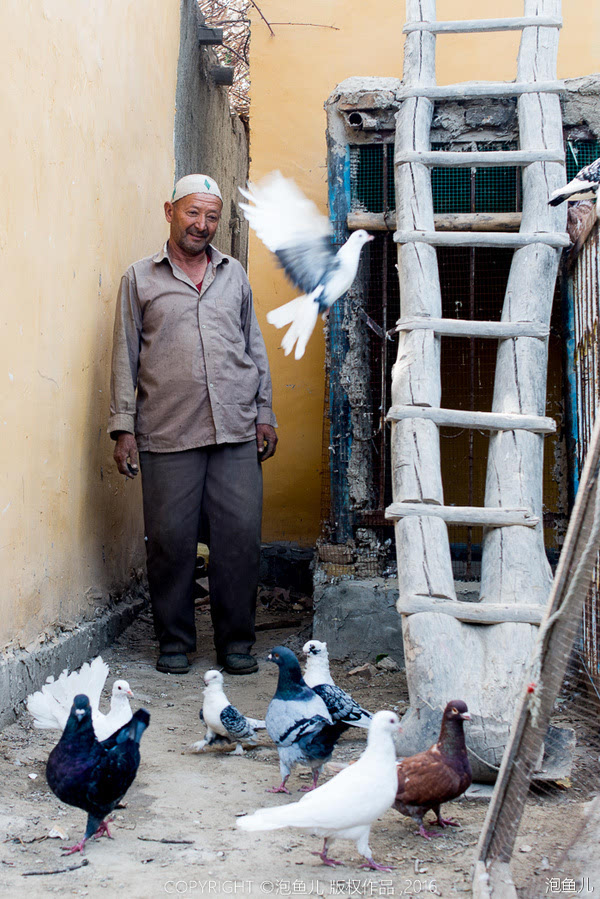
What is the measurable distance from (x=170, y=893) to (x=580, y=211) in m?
3.12

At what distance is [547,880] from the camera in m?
2.02

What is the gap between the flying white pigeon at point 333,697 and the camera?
113 inches

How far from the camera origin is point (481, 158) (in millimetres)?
3982

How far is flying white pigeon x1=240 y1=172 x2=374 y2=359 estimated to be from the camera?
4.04 m

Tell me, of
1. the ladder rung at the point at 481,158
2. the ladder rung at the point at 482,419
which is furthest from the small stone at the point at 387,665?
the ladder rung at the point at 481,158

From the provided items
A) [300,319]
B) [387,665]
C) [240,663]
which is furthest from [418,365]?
[240,663]

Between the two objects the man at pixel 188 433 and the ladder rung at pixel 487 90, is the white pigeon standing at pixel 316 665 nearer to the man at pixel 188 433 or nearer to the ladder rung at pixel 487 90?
the man at pixel 188 433

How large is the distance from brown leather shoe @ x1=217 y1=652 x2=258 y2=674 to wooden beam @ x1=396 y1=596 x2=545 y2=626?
130 centimetres

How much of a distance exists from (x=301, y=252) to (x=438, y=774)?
2605mm

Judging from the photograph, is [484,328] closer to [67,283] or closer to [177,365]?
[177,365]

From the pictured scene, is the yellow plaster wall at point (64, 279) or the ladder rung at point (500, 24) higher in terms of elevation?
the ladder rung at point (500, 24)

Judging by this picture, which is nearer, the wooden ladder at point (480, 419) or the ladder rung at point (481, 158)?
the wooden ladder at point (480, 419)

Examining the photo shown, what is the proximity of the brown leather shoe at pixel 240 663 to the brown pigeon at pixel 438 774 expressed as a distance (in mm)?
1673

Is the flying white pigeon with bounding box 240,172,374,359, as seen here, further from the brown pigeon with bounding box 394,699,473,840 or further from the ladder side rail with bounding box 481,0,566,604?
the brown pigeon with bounding box 394,699,473,840
